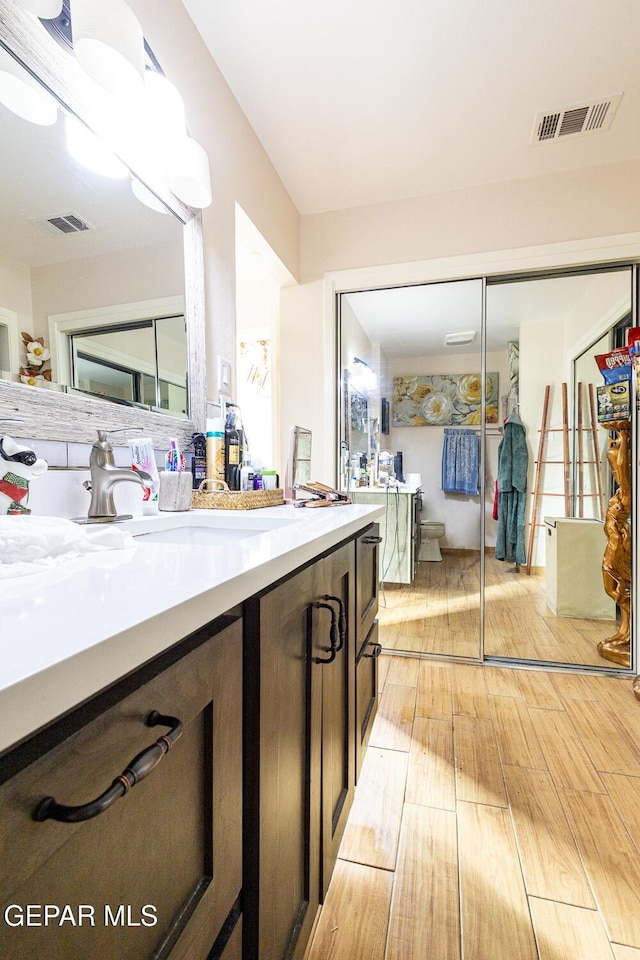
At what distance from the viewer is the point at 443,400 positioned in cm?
257

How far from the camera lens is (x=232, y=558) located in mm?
567

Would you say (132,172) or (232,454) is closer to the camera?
(132,172)

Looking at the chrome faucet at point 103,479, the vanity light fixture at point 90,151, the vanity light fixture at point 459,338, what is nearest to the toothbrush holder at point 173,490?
the chrome faucet at point 103,479

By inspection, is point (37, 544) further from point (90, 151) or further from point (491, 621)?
point (491, 621)

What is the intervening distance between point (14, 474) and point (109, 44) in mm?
989

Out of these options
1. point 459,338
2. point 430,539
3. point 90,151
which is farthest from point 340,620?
point 459,338

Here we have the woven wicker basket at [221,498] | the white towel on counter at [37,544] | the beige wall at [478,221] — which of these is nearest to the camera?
the white towel on counter at [37,544]

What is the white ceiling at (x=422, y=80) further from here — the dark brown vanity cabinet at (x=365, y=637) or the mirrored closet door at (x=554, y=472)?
the dark brown vanity cabinet at (x=365, y=637)

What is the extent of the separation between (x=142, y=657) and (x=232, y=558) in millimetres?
240

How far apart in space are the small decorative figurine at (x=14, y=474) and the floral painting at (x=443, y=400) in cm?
213

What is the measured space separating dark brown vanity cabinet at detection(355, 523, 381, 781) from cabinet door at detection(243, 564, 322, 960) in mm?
409

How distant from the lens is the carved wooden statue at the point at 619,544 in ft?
7.55

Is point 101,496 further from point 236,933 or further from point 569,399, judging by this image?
point 569,399

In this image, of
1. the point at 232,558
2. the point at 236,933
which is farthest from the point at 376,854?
the point at 232,558
